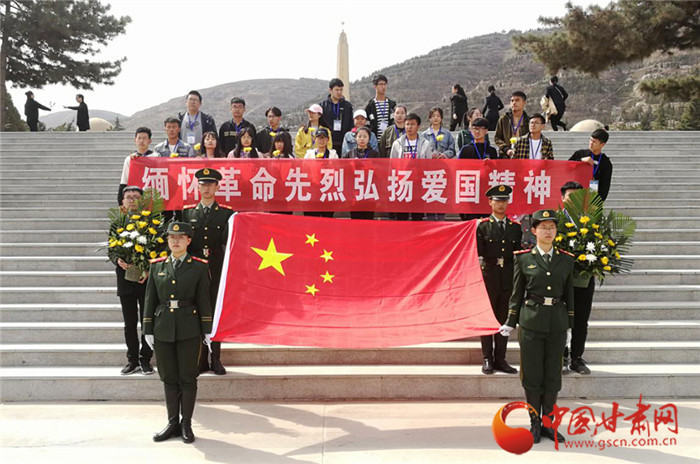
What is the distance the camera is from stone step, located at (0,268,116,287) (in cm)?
798

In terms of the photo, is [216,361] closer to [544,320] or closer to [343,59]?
[544,320]

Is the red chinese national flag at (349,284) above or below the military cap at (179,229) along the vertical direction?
below

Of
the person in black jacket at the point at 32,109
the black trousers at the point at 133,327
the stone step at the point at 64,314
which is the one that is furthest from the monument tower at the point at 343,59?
the black trousers at the point at 133,327

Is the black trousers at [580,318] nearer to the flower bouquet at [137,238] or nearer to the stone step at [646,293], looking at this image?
the stone step at [646,293]

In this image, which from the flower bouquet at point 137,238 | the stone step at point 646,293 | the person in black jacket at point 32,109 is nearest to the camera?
the flower bouquet at point 137,238

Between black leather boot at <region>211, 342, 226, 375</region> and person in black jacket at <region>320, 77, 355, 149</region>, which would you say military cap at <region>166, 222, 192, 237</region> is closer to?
black leather boot at <region>211, 342, 226, 375</region>

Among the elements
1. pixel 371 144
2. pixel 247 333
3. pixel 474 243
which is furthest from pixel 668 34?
pixel 247 333

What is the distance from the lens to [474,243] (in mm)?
6344

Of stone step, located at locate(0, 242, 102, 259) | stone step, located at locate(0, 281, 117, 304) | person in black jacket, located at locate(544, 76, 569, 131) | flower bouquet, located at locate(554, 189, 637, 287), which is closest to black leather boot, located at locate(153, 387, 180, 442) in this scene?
stone step, located at locate(0, 281, 117, 304)

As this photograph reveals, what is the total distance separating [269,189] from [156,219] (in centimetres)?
160

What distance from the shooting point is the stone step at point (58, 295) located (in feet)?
25.1

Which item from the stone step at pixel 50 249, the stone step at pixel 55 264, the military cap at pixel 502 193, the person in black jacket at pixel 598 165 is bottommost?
the stone step at pixel 55 264

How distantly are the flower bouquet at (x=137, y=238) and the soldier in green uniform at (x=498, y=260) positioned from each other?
132 inches

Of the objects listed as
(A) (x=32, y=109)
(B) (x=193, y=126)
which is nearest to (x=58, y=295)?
(B) (x=193, y=126)
